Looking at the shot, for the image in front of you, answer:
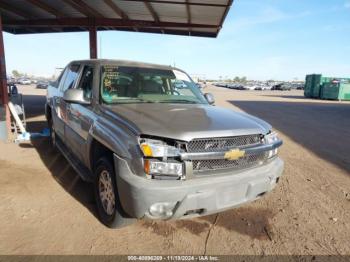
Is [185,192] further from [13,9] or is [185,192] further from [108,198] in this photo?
[13,9]

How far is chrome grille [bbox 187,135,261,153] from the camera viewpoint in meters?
2.74

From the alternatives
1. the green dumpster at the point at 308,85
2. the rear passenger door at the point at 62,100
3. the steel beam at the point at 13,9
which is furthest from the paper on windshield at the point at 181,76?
the green dumpster at the point at 308,85

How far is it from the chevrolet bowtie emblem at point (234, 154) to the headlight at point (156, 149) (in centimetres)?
52

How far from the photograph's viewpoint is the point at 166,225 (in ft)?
11.2

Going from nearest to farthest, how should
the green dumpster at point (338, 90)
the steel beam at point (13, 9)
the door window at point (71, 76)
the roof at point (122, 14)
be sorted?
the door window at point (71, 76), the roof at point (122, 14), the steel beam at point (13, 9), the green dumpster at point (338, 90)

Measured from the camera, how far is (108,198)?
3.23 metres

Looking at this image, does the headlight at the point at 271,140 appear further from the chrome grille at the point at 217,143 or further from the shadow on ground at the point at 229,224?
the shadow on ground at the point at 229,224

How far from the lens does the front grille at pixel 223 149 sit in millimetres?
2762

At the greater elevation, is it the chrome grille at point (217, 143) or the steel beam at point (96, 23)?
the steel beam at point (96, 23)

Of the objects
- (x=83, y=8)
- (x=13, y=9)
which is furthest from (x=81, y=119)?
(x=13, y=9)

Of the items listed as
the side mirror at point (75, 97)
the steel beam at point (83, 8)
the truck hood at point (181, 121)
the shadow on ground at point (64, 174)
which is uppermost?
the steel beam at point (83, 8)

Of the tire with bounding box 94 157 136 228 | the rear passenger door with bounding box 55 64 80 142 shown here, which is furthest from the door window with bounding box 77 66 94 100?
the tire with bounding box 94 157 136 228

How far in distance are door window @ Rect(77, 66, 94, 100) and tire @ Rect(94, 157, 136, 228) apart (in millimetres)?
1100

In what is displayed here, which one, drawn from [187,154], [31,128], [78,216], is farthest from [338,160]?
[31,128]
